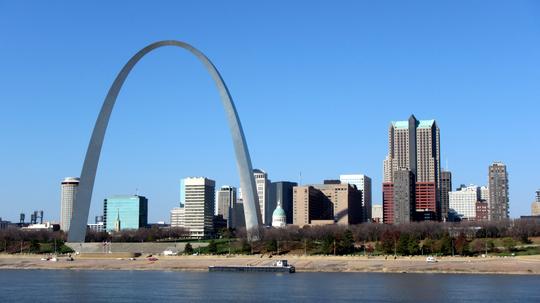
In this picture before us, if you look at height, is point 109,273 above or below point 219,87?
below

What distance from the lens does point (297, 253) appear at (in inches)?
3164

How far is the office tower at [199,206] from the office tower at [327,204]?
66.1 feet

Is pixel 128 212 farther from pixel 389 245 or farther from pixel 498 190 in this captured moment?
pixel 389 245

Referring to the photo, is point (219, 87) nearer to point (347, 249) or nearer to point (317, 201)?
point (347, 249)

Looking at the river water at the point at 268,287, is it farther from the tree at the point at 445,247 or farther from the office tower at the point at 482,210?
the office tower at the point at 482,210

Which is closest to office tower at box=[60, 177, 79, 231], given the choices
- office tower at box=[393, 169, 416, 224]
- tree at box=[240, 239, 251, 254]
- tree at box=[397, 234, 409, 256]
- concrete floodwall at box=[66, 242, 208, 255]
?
office tower at box=[393, 169, 416, 224]

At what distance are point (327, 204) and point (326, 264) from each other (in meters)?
111

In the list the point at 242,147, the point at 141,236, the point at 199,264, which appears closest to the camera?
the point at 199,264

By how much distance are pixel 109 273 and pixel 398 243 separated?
26.8 meters

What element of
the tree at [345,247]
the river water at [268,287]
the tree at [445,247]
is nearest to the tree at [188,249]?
the tree at [345,247]

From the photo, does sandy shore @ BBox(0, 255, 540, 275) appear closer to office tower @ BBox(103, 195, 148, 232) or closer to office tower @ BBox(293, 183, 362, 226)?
office tower @ BBox(293, 183, 362, 226)

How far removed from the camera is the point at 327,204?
18075 cm

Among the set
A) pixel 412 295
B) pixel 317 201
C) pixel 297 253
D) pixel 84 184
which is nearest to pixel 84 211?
pixel 84 184

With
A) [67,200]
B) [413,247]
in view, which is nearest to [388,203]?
[67,200]
